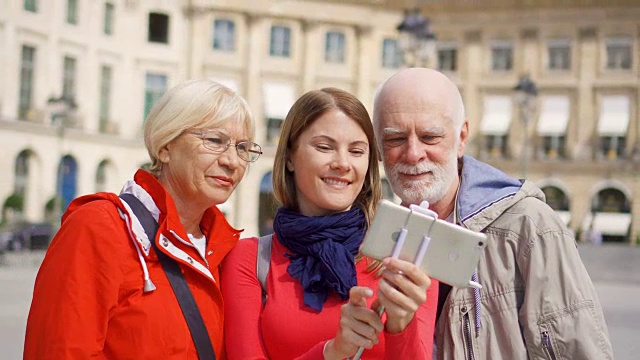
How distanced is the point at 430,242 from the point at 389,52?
38.8 m

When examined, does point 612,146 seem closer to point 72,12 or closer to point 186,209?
point 72,12

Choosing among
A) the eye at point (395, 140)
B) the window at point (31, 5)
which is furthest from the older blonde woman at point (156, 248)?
the window at point (31, 5)

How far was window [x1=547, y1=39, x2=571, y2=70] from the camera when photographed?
3891 cm

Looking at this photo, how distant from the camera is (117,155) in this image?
35.4 m

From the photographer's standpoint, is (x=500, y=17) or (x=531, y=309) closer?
(x=531, y=309)

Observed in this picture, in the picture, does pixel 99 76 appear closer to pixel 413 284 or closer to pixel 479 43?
pixel 479 43

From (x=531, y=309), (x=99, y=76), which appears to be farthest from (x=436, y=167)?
(x=99, y=76)

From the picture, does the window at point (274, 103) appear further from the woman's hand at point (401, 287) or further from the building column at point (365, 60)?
the woman's hand at point (401, 287)

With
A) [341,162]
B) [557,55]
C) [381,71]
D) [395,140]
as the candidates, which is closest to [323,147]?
[341,162]

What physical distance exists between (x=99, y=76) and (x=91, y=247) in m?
33.5

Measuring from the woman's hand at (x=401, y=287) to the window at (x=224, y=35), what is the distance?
3701 centimetres

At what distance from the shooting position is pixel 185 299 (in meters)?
2.91

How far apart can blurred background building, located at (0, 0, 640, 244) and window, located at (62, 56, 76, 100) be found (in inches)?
2.0

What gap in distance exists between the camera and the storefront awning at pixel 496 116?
39000mm
